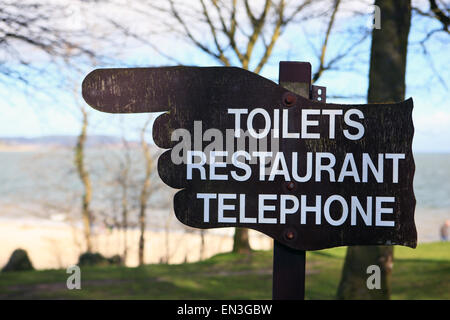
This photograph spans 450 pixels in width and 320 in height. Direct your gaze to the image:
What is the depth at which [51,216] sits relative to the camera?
20156 mm

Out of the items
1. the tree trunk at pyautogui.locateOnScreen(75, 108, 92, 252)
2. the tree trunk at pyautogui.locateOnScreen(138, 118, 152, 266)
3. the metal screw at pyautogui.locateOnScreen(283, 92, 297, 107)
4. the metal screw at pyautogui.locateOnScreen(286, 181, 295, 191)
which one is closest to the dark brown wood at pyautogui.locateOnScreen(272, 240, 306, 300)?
the metal screw at pyautogui.locateOnScreen(286, 181, 295, 191)

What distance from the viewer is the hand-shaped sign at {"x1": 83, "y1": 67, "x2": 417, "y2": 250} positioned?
2.32 meters

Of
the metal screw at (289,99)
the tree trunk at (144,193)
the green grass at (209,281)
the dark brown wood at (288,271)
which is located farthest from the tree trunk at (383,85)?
the tree trunk at (144,193)

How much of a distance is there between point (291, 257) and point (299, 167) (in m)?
0.46

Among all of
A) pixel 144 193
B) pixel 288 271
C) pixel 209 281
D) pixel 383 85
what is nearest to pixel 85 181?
pixel 144 193

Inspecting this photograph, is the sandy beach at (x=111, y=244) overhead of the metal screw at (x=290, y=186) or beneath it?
beneath

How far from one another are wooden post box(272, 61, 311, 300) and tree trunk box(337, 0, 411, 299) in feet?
12.9

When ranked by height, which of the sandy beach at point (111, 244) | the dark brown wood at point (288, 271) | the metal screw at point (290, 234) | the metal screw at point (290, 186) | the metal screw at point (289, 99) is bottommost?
the sandy beach at point (111, 244)

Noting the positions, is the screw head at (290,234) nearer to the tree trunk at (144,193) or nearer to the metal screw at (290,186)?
the metal screw at (290,186)

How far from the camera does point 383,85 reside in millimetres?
6109

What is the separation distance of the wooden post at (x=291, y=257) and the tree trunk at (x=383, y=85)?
394 centimetres

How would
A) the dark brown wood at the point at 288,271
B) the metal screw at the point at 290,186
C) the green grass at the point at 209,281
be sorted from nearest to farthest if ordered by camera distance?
1. the metal screw at the point at 290,186
2. the dark brown wood at the point at 288,271
3. the green grass at the point at 209,281

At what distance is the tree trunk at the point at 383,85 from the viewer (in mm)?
6098

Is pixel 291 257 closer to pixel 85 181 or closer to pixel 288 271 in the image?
pixel 288 271
